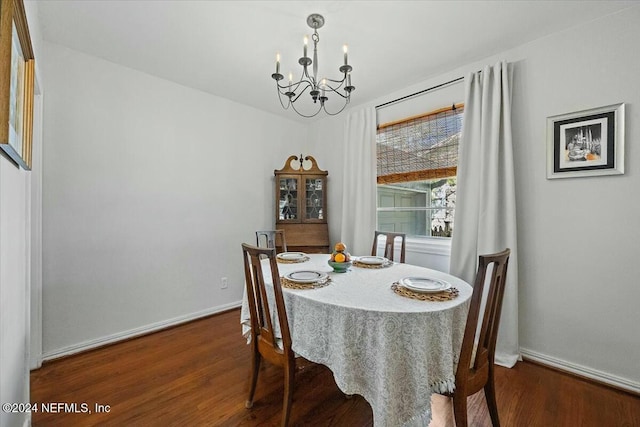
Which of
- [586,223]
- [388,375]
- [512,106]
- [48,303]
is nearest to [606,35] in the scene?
[512,106]

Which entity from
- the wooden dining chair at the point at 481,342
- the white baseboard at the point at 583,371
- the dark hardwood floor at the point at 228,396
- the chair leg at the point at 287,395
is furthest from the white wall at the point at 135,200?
the white baseboard at the point at 583,371

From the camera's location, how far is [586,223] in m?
2.00

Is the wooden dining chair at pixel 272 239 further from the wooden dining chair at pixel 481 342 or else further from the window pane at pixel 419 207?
the wooden dining chair at pixel 481 342

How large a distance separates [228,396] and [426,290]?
1407 mm

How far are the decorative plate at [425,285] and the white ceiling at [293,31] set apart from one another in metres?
1.76

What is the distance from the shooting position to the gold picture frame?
0.81m

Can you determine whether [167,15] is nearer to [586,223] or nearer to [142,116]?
[142,116]

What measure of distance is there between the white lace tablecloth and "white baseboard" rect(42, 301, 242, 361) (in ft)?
6.64

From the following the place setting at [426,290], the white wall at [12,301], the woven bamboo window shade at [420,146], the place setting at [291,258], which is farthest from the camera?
the woven bamboo window shade at [420,146]

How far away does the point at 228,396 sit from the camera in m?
1.77

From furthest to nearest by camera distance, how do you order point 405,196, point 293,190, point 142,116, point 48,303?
point 293,190, point 405,196, point 142,116, point 48,303

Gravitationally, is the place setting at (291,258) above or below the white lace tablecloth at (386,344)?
above

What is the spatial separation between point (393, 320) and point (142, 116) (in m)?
2.87

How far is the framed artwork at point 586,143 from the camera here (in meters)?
1.88
